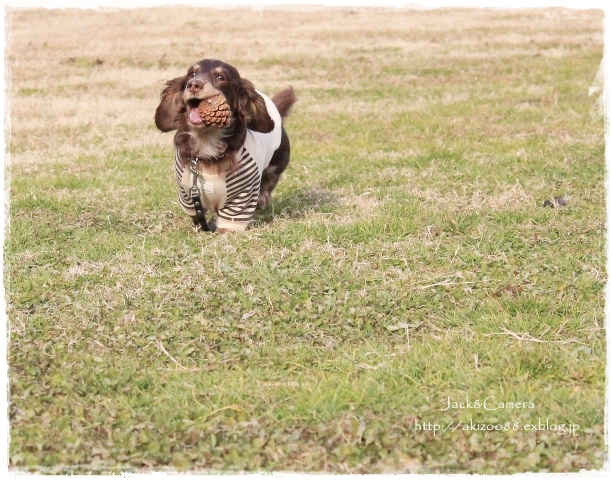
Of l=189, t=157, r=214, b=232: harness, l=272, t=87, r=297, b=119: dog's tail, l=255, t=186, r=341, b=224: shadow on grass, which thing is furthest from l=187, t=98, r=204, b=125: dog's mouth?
l=272, t=87, r=297, b=119: dog's tail

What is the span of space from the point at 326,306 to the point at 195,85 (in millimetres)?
1639

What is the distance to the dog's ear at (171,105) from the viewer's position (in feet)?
17.1

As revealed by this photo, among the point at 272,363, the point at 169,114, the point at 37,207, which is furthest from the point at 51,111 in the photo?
the point at 272,363

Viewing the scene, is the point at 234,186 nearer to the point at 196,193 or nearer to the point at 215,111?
the point at 196,193

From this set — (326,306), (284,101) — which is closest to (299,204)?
(284,101)

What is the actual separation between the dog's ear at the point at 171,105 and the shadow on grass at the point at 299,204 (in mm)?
1101

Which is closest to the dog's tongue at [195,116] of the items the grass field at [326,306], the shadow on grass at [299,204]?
the grass field at [326,306]

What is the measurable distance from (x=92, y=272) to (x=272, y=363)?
1.55 metres

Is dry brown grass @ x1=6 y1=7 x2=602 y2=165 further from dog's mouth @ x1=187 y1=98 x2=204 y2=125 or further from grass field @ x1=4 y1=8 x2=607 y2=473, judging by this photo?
dog's mouth @ x1=187 y1=98 x2=204 y2=125

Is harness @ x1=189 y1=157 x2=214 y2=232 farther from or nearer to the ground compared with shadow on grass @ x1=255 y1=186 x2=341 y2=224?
farther from the ground

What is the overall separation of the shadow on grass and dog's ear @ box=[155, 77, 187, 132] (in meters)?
1.10

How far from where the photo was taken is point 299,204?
255 inches

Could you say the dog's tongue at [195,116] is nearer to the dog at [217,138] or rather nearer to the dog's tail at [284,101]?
the dog at [217,138]

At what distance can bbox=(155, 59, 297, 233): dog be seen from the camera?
5.00 metres
